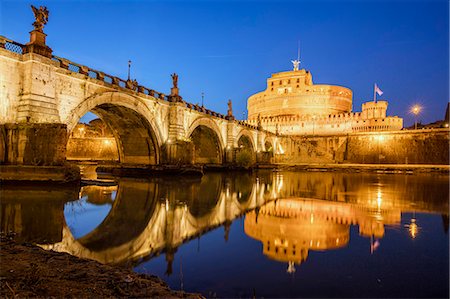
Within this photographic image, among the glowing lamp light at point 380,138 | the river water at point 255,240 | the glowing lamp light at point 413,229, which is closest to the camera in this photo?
the river water at point 255,240

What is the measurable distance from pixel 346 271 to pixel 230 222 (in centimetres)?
399

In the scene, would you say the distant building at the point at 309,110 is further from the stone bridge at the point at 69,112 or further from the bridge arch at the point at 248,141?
the stone bridge at the point at 69,112

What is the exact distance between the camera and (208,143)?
35219 mm

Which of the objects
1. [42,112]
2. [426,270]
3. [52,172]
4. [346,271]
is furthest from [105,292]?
[42,112]

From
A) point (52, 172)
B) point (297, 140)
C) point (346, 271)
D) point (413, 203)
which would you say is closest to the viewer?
point (346, 271)

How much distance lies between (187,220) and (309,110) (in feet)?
255

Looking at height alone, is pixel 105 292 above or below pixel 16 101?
below

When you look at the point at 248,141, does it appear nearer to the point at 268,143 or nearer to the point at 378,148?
the point at 268,143

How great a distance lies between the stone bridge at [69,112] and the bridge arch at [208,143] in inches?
62.9

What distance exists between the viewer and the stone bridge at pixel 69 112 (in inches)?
487

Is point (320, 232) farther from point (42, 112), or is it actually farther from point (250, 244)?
point (42, 112)

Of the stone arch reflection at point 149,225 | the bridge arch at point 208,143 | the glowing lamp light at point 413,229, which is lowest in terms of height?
the stone arch reflection at point 149,225

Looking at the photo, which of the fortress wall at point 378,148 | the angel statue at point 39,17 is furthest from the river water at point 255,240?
the fortress wall at point 378,148

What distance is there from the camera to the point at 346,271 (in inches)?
171
